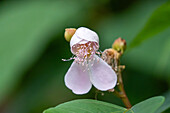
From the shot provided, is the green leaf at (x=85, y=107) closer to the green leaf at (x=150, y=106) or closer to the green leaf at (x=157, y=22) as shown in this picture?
the green leaf at (x=150, y=106)

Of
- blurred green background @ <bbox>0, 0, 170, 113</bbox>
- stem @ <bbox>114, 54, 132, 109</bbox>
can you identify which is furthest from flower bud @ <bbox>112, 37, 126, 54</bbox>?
blurred green background @ <bbox>0, 0, 170, 113</bbox>

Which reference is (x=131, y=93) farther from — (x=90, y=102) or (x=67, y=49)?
(x=90, y=102)

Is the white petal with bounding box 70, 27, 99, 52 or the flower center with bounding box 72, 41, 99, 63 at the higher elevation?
the white petal with bounding box 70, 27, 99, 52

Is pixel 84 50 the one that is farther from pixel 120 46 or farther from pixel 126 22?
pixel 126 22

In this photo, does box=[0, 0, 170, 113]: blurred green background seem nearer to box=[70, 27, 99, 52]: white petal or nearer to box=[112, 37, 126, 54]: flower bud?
box=[112, 37, 126, 54]: flower bud

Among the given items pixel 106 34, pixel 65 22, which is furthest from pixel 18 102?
pixel 106 34

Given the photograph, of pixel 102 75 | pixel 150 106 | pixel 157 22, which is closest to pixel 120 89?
pixel 102 75

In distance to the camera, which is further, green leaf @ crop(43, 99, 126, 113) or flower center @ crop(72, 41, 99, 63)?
flower center @ crop(72, 41, 99, 63)
